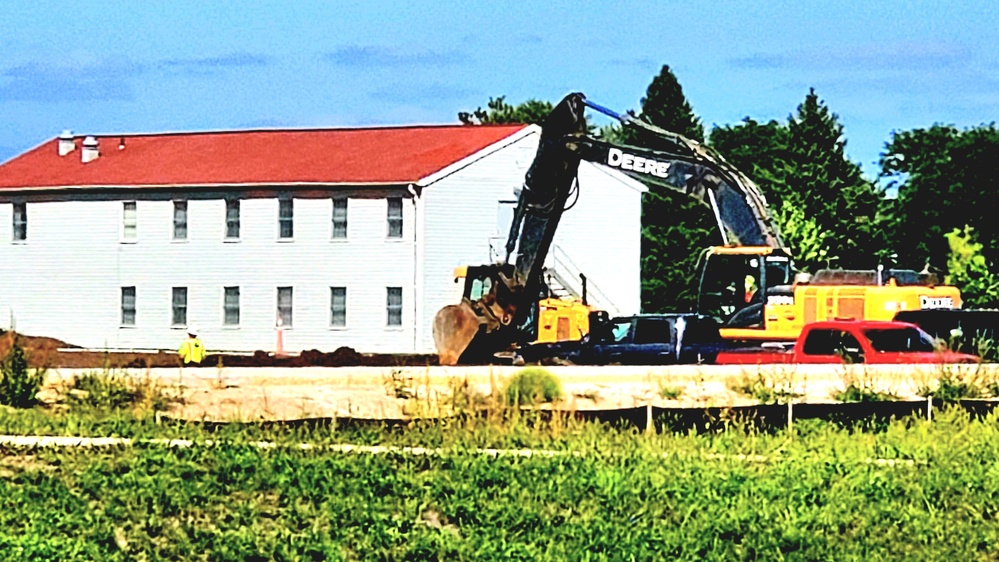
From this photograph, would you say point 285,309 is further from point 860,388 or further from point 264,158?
point 860,388

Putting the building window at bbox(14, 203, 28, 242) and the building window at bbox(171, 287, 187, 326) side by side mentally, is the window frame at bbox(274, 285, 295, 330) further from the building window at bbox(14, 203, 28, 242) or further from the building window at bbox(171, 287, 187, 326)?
the building window at bbox(14, 203, 28, 242)

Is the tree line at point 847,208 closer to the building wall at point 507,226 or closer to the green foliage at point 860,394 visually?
the building wall at point 507,226

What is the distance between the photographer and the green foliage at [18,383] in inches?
821

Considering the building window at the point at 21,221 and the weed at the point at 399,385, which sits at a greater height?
→ the building window at the point at 21,221

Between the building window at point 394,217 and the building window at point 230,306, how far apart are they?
5.76 meters

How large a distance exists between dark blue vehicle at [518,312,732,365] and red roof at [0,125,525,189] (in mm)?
22977

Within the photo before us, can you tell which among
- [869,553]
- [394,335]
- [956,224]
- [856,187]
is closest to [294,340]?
[394,335]

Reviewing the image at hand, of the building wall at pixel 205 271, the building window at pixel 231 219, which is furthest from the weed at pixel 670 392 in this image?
the building window at pixel 231 219

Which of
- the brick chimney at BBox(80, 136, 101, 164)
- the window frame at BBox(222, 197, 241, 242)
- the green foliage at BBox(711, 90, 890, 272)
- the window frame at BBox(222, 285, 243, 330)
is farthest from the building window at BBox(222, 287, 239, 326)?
the green foliage at BBox(711, 90, 890, 272)

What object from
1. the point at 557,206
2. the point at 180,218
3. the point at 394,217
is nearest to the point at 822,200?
the point at 394,217

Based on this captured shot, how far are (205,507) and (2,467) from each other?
2.35 metres

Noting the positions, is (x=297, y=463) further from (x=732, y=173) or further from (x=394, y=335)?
(x=394, y=335)

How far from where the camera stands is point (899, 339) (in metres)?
28.8

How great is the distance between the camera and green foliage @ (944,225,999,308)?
213ft
